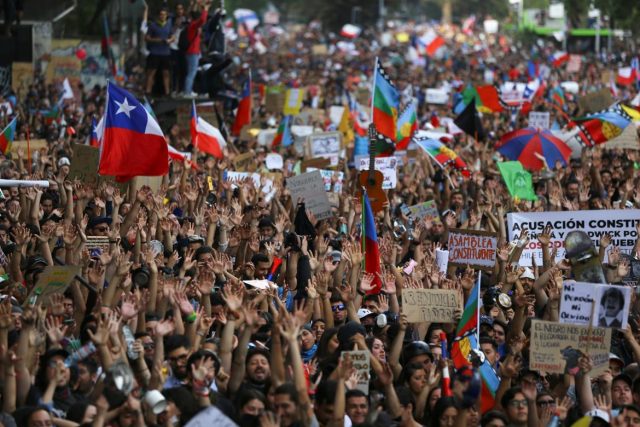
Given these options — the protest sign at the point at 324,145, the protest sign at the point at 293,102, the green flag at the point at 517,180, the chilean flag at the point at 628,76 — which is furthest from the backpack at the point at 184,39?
the chilean flag at the point at 628,76

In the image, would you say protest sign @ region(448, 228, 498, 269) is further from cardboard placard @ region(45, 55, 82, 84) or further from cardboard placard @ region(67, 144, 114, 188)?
cardboard placard @ region(45, 55, 82, 84)

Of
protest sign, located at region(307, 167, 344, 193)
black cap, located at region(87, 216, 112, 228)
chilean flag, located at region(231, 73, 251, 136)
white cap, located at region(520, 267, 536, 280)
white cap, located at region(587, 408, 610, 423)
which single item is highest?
chilean flag, located at region(231, 73, 251, 136)

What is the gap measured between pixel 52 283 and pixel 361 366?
188cm

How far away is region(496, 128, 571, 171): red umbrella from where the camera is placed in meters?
18.7

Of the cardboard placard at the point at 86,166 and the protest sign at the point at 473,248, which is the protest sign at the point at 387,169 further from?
the protest sign at the point at 473,248

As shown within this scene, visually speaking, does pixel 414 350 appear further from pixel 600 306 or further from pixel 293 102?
pixel 293 102

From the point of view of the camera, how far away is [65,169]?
1491cm

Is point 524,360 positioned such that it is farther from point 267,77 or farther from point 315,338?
point 267,77

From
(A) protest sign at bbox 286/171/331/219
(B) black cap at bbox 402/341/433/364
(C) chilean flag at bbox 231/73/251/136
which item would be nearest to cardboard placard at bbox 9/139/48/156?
(A) protest sign at bbox 286/171/331/219

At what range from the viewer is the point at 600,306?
29.5 ft

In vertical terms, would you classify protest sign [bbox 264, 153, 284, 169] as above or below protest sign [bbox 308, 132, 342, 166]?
below

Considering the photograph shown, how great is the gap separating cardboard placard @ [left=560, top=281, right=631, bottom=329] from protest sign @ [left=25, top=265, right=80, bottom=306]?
2814 millimetres

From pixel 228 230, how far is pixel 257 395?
493 centimetres

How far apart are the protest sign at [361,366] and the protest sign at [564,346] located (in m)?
1.03
